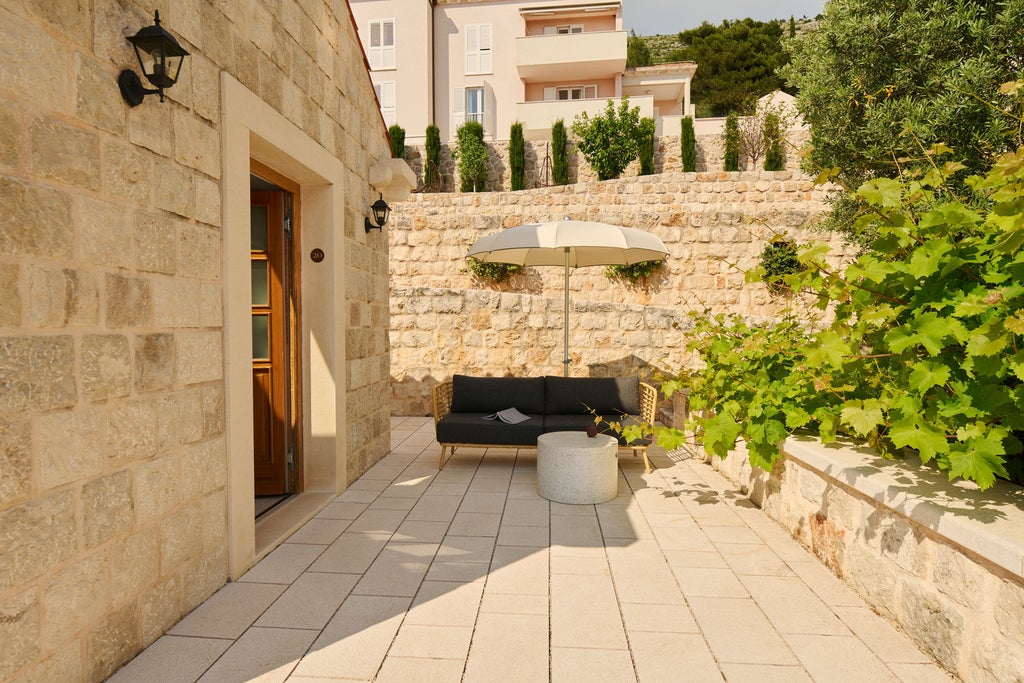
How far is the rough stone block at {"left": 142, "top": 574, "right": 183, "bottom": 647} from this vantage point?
2.27m

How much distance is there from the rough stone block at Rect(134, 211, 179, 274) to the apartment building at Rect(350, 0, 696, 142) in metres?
19.1

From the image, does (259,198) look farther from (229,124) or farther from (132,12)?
(132,12)

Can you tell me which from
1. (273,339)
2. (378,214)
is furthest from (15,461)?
(378,214)

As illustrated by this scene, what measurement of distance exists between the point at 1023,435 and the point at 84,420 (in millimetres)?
3769

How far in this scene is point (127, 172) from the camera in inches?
85.2

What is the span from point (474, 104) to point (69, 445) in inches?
808

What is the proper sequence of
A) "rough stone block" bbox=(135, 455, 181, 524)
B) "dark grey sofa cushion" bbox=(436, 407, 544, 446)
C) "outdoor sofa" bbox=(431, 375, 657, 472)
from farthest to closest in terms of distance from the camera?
"outdoor sofa" bbox=(431, 375, 657, 472), "dark grey sofa cushion" bbox=(436, 407, 544, 446), "rough stone block" bbox=(135, 455, 181, 524)

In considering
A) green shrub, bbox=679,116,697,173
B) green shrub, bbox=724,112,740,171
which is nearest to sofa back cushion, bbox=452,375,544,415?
green shrub, bbox=679,116,697,173

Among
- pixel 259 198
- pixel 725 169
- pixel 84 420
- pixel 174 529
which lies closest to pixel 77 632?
pixel 174 529

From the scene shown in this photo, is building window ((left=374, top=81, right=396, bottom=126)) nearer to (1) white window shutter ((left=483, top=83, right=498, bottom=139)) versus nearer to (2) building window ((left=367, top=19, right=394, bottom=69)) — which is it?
(2) building window ((left=367, top=19, right=394, bottom=69))

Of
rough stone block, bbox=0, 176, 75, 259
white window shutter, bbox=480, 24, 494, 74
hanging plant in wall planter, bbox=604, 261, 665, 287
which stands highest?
white window shutter, bbox=480, 24, 494, 74

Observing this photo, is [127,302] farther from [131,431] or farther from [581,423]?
[581,423]

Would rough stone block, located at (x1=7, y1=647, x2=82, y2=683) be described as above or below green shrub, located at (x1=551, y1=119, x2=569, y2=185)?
below

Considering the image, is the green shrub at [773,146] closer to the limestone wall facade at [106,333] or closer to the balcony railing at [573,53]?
the balcony railing at [573,53]
